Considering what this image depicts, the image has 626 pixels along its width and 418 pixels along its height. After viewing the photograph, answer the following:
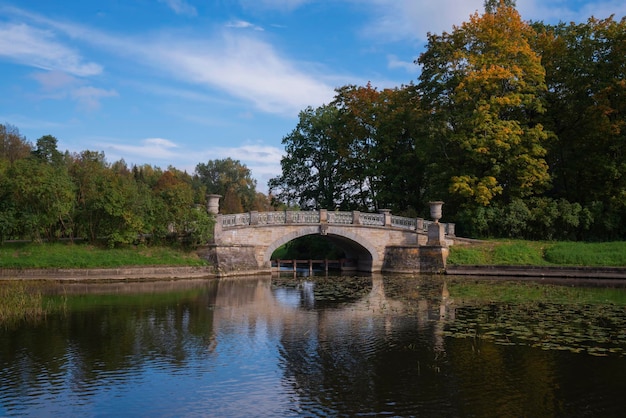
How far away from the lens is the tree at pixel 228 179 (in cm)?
8556

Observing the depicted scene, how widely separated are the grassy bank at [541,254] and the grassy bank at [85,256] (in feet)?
48.5

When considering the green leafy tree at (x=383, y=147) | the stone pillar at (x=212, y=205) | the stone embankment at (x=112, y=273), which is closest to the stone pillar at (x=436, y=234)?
the green leafy tree at (x=383, y=147)

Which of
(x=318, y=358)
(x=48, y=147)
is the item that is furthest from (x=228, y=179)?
(x=318, y=358)

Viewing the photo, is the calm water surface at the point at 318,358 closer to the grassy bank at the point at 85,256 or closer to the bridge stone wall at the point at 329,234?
the grassy bank at the point at 85,256

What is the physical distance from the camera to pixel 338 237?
34125 millimetres

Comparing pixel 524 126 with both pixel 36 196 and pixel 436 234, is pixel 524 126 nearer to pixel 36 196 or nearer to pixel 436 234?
pixel 436 234

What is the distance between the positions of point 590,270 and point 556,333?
56.7 ft

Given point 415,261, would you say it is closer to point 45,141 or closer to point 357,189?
point 357,189

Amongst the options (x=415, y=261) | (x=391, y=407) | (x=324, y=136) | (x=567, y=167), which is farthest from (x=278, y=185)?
(x=391, y=407)

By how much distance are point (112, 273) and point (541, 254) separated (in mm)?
22520

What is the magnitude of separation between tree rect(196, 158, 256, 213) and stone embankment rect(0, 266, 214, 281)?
181 feet

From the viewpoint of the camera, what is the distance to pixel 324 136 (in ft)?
150

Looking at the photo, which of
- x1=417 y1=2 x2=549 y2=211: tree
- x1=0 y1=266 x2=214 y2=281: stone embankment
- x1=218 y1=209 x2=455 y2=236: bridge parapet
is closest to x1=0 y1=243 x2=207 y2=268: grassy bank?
x1=0 y1=266 x2=214 y2=281: stone embankment

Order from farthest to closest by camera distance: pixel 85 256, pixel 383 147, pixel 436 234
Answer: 1. pixel 383 147
2. pixel 436 234
3. pixel 85 256
